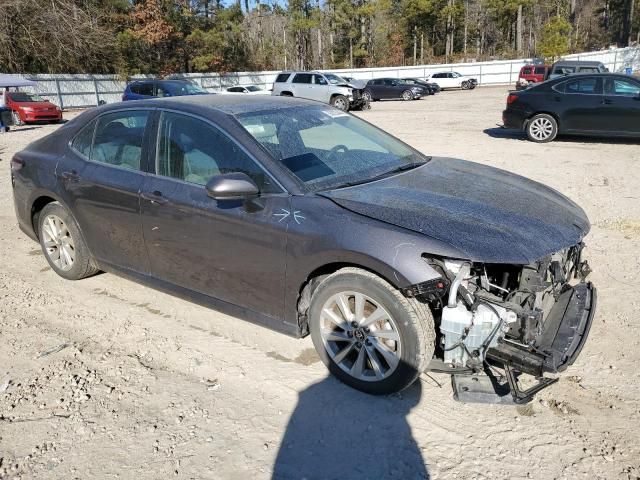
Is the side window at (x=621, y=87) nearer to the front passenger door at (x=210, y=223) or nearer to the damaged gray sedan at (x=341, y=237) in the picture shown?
the damaged gray sedan at (x=341, y=237)

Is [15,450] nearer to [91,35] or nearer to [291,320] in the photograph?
[291,320]

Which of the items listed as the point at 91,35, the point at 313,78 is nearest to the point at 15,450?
the point at 313,78

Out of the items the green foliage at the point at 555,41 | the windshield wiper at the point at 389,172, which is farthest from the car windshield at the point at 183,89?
the green foliage at the point at 555,41

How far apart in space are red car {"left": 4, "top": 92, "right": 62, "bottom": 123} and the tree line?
13696mm

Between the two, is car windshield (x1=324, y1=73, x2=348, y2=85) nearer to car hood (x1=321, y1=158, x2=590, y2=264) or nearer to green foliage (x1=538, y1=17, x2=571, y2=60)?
car hood (x1=321, y1=158, x2=590, y2=264)

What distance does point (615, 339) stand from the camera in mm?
3701

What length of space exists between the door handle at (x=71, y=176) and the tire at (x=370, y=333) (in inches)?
98.0

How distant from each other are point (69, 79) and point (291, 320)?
33080mm

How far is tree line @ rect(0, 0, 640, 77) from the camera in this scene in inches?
1361

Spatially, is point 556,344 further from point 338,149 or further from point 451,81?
point 451,81

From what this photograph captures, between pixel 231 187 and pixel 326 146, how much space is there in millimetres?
1018

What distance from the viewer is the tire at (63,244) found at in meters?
4.66

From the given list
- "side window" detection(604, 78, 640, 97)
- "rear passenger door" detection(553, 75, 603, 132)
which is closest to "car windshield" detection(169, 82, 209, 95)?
"rear passenger door" detection(553, 75, 603, 132)

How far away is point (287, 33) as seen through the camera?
200 feet
